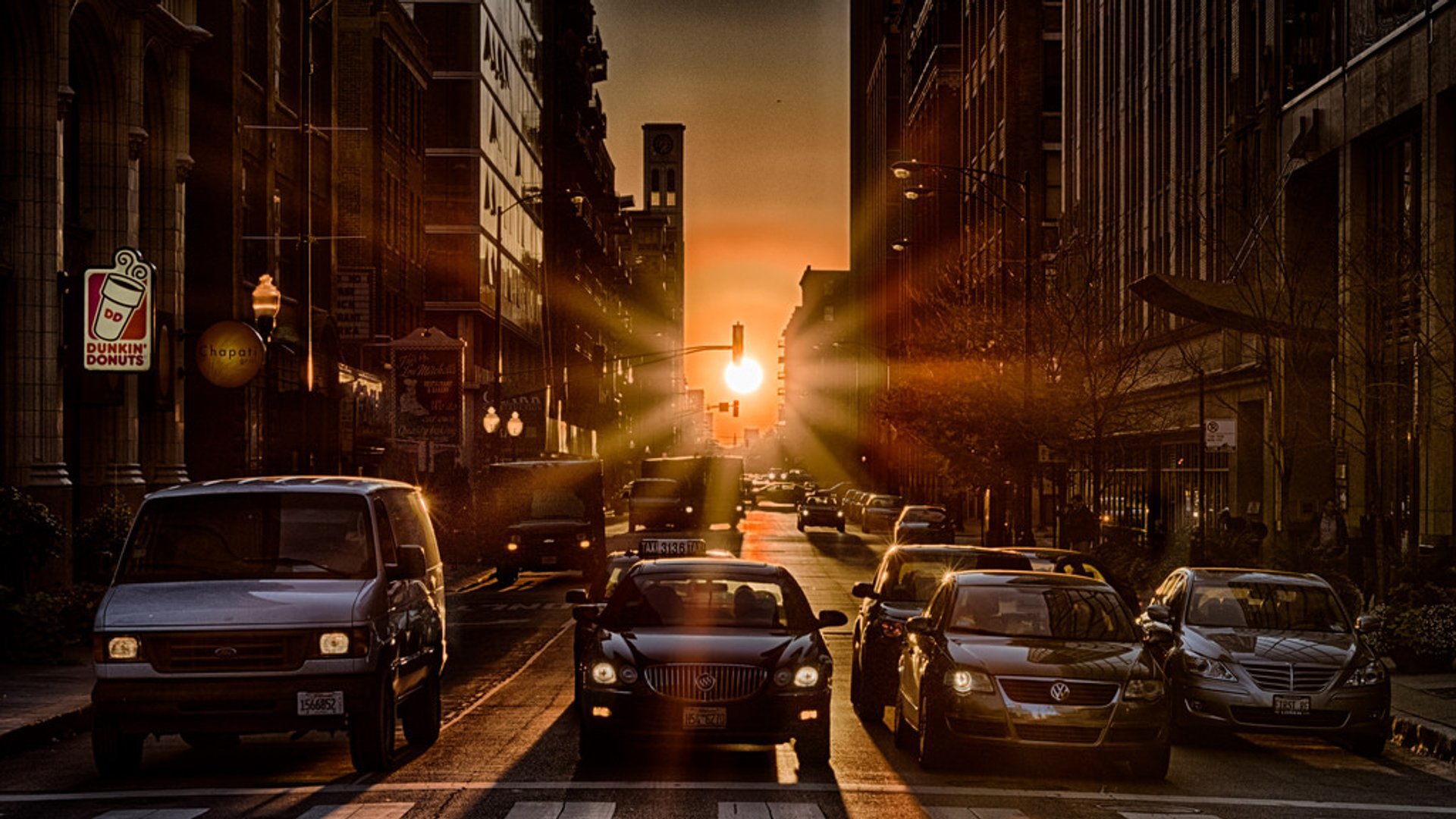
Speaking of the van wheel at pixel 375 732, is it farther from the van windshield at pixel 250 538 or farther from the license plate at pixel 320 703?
the van windshield at pixel 250 538

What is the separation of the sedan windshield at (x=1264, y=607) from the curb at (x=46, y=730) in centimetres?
A: 1058

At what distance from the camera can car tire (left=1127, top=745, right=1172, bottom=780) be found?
14.5 meters

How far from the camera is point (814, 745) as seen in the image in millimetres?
14438

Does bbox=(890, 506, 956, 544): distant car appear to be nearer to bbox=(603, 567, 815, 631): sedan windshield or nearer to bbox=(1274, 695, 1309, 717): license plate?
bbox=(1274, 695, 1309, 717): license plate

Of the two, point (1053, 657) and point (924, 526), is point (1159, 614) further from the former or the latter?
point (924, 526)

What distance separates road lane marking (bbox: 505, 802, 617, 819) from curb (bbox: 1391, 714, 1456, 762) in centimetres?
846

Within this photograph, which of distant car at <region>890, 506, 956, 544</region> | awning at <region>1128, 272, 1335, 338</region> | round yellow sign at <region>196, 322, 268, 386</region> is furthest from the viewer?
Answer: distant car at <region>890, 506, 956, 544</region>

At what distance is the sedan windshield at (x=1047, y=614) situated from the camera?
15352 mm

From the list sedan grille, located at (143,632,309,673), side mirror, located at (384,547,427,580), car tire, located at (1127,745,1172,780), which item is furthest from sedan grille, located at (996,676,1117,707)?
sedan grille, located at (143,632,309,673)

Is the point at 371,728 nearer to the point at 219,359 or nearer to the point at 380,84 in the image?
the point at 219,359

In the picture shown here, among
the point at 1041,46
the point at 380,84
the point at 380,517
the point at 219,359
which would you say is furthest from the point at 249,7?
the point at 1041,46

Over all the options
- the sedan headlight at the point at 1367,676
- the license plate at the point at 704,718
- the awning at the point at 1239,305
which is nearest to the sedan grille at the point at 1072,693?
the license plate at the point at 704,718

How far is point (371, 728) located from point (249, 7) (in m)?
33.3

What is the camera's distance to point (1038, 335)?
48344mm
